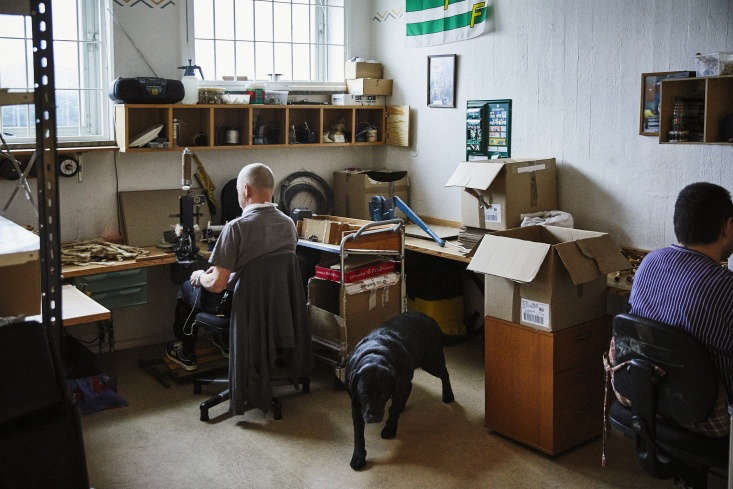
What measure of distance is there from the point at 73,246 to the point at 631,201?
3.41 m

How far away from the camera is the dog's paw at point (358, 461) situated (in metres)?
3.58

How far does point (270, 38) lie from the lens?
5.74 m

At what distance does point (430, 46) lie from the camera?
5574 millimetres

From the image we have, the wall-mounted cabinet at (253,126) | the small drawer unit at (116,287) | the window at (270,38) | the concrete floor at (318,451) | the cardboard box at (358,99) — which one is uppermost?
the window at (270,38)

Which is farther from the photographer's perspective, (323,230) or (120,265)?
(323,230)

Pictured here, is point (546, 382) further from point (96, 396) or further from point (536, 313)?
point (96, 396)

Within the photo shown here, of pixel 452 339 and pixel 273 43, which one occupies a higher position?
pixel 273 43

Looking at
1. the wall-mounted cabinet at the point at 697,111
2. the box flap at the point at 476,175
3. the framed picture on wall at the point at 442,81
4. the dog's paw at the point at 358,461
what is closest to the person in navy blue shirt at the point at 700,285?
the wall-mounted cabinet at the point at 697,111

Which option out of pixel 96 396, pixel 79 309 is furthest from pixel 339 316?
pixel 79 309

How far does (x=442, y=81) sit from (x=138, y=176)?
2.24 metres

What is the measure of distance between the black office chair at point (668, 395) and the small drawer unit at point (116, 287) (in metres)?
2.94

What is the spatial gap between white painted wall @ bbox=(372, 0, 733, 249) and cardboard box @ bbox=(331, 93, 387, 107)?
2.09ft

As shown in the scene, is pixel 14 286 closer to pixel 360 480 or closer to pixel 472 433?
pixel 360 480

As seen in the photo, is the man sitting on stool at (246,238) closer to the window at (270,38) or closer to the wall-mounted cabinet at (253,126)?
the wall-mounted cabinet at (253,126)
